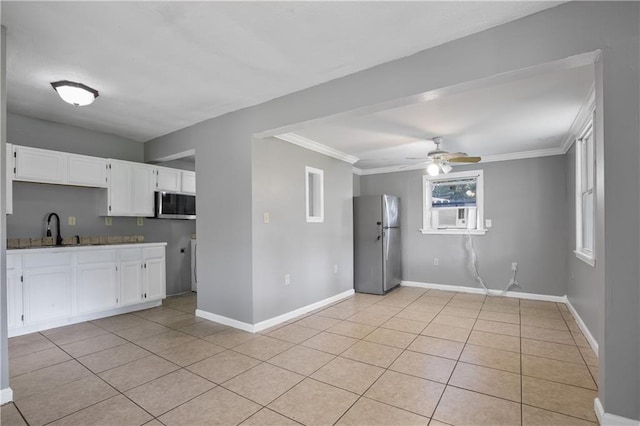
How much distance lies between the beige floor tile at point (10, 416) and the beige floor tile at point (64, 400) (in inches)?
1.1

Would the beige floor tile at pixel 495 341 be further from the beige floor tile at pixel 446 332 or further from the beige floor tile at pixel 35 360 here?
the beige floor tile at pixel 35 360

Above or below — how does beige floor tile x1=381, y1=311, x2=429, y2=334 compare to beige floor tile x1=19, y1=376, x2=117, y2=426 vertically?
below

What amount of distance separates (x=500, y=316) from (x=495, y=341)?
3.38ft

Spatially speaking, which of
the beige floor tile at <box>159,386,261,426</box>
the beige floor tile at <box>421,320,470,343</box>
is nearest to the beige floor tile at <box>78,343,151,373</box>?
the beige floor tile at <box>159,386,261,426</box>

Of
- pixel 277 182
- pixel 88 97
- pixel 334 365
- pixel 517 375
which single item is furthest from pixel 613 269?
pixel 88 97

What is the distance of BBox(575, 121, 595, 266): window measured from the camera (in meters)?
3.48

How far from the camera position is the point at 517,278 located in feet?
17.0

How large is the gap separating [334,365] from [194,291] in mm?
3633

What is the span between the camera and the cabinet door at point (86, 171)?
154 inches

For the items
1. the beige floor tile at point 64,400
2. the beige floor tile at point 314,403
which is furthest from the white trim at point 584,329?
the beige floor tile at point 64,400

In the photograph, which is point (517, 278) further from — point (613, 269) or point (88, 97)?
point (88, 97)

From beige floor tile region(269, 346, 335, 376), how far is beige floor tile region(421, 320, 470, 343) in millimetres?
1273

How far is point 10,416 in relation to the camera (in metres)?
1.97

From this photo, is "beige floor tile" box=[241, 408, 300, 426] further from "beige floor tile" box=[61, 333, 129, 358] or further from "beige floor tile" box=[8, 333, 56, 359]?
"beige floor tile" box=[8, 333, 56, 359]
